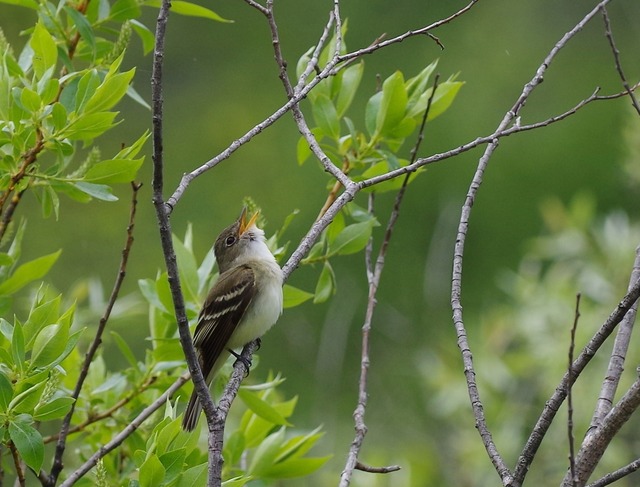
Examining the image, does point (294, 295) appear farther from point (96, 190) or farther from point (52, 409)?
point (52, 409)

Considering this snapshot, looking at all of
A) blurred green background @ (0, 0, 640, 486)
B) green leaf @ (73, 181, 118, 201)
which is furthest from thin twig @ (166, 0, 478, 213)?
blurred green background @ (0, 0, 640, 486)

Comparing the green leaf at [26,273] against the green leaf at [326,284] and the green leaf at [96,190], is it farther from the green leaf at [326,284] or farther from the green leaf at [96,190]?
the green leaf at [326,284]

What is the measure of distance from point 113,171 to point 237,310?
143 cm

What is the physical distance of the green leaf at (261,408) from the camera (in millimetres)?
3541

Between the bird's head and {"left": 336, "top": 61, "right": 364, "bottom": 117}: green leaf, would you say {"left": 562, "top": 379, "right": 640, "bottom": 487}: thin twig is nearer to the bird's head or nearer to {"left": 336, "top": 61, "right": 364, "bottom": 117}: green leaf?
{"left": 336, "top": 61, "right": 364, "bottom": 117}: green leaf

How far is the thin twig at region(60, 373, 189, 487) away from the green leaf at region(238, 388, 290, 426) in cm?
22

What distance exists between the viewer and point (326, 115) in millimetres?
3859

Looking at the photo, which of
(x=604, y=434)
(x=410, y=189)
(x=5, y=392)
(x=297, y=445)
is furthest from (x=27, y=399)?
(x=410, y=189)

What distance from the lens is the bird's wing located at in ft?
14.0

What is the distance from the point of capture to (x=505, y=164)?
49.2 ft

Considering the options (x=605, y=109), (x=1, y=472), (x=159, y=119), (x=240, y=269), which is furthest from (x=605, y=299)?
(x=605, y=109)

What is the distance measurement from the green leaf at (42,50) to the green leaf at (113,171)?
1.28ft

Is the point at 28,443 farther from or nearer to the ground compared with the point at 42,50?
nearer to the ground

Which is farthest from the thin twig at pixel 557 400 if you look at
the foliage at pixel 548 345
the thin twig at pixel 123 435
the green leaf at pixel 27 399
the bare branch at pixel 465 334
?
the foliage at pixel 548 345
